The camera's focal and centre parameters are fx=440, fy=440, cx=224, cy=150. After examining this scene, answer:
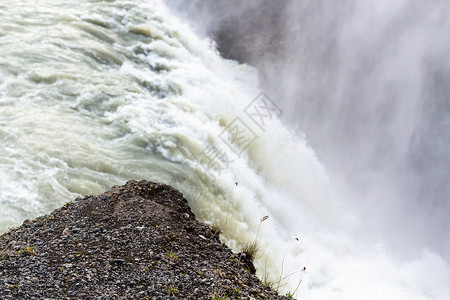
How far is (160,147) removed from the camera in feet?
28.9

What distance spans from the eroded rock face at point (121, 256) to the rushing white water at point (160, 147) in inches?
75.5

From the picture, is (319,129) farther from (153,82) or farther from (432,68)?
(153,82)

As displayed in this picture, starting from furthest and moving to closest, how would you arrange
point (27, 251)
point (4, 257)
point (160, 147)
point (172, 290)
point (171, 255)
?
1. point (160, 147)
2. point (171, 255)
3. point (27, 251)
4. point (4, 257)
5. point (172, 290)

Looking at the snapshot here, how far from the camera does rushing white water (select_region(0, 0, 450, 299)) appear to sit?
769 cm

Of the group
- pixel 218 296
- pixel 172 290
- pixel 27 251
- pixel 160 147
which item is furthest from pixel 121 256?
pixel 160 147

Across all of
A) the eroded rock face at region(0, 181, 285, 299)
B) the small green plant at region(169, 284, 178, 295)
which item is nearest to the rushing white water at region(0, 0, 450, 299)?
the eroded rock face at region(0, 181, 285, 299)

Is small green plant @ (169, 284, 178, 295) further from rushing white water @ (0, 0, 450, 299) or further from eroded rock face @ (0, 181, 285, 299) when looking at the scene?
rushing white water @ (0, 0, 450, 299)

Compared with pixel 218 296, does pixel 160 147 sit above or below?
above

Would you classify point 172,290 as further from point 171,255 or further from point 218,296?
point 171,255

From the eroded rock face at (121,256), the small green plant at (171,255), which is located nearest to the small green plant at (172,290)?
the eroded rock face at (121,256)

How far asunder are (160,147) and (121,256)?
4763 mm

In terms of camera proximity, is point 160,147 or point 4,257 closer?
point 4,257

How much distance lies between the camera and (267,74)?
682 inches

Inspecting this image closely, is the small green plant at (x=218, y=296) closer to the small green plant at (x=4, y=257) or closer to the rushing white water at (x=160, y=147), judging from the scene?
the small green plant at (x=4, y=257)
